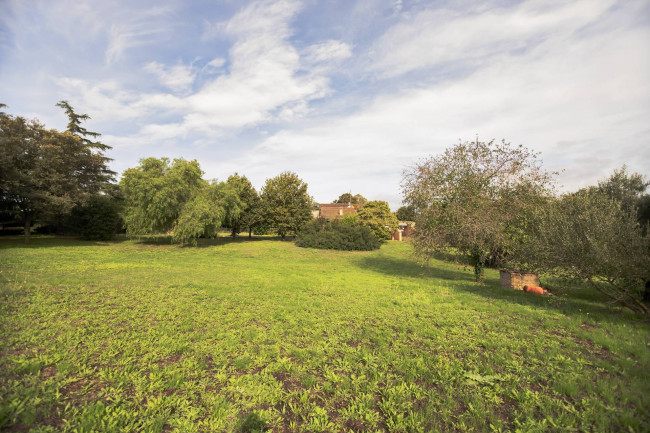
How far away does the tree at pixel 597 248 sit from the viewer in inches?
255

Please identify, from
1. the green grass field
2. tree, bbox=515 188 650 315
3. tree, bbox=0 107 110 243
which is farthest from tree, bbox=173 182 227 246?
tree, bbox=515 188 650 315

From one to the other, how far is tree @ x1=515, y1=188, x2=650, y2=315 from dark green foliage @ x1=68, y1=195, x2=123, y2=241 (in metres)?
34.9

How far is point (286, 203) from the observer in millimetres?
34344

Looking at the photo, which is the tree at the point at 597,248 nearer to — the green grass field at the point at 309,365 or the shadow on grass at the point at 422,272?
the green grass field at the point at 309,365

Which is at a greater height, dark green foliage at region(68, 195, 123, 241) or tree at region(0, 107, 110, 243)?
tree at region(0, 107, 110, 243)

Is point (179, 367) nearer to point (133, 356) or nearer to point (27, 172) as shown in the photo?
point (133, 356)

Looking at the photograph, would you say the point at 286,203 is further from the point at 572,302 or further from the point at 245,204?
the point at 572,302

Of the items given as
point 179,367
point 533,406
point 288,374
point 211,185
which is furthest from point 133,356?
point 211,185

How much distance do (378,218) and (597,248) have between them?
105ft

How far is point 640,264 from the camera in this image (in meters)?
6.29

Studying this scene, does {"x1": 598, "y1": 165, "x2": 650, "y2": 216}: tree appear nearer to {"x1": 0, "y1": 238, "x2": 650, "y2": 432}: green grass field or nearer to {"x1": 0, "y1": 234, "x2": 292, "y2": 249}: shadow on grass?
{"x1": 0, "y1": 238, "x2": 650, "y2": 432}: green grass field

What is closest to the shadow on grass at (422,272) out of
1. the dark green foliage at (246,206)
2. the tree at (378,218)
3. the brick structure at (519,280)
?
the brick structure at (519,280)

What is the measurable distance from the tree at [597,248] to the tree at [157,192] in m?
24.3

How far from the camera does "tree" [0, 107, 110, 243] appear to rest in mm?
18531
